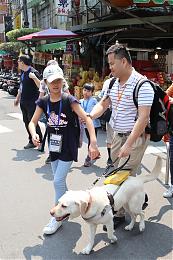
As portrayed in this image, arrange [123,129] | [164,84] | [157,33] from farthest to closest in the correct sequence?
[157,33] < [164,84] < [123,129]

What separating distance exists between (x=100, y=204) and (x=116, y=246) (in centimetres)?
62

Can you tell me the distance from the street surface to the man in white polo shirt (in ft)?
2.36

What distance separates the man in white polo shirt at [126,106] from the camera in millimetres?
3182

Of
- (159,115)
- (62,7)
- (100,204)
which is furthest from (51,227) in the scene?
(62,7)

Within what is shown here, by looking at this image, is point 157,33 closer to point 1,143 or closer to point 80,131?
point 1,143

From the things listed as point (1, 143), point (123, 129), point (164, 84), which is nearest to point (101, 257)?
point (123, 129)

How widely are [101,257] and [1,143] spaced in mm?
5156

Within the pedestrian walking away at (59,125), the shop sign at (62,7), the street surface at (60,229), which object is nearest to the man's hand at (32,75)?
the street surface at (60,229)

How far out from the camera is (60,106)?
3.56 metres

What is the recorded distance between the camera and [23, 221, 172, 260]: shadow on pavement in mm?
3324

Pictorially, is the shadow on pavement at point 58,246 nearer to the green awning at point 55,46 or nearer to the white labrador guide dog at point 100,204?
the white labrador guide dog at point 100,204

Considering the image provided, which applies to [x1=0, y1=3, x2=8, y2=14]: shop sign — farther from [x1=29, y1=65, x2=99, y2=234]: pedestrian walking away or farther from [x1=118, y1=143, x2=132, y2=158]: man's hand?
[x1=118, y1=143, x2=132, y2=158]: man's hand

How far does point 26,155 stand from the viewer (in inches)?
271

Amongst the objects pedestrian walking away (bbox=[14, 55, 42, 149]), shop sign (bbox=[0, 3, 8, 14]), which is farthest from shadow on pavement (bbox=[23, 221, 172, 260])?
shop sign (bbox=[0, 3, 8, 14])
